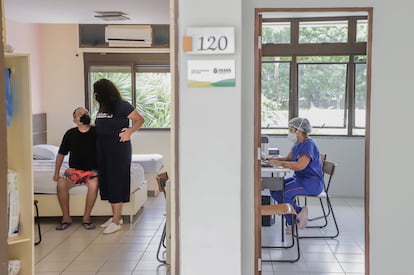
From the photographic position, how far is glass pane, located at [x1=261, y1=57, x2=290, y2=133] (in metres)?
7.46

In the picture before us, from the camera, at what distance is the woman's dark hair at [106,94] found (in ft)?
16.4

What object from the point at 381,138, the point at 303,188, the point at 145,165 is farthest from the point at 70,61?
the point at 381,138

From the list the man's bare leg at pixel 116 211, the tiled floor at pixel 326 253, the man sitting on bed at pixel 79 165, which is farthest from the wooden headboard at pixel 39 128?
the tiled floor at pixel 326 253


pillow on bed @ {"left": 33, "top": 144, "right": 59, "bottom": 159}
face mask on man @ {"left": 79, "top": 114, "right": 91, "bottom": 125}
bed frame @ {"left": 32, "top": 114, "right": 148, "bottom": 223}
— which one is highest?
face mask on man @ {"left": 79, "top": 114, "right": 91, "bottom": 125}

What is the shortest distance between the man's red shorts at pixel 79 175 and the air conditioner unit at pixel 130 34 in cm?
275

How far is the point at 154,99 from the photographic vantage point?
7.86 meters

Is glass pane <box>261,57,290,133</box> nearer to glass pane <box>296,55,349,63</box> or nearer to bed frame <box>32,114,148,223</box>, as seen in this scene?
glass pane <box>296,55,349,63</box>

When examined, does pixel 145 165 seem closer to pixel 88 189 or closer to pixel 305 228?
pixel 88 189

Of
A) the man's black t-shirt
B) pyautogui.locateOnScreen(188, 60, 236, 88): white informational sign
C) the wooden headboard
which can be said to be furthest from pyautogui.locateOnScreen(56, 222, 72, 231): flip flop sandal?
pyautogui.locateOnScreen(188, 60, 236, 88): white informational sign

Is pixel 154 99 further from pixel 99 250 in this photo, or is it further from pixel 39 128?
pixel 99 250

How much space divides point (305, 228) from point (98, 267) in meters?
2.45

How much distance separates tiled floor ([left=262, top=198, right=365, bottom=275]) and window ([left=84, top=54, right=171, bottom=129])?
2834mm

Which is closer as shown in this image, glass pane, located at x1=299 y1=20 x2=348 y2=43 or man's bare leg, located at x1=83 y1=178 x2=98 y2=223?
man's bare leg, located at x1=83 y1=178 x2=98 y2=223

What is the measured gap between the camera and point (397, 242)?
3436 millimetres
